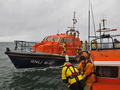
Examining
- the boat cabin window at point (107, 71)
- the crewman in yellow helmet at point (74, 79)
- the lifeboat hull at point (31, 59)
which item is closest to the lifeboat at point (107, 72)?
the boat cabin window at point (107, 71)

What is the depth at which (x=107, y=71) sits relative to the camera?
2.56m

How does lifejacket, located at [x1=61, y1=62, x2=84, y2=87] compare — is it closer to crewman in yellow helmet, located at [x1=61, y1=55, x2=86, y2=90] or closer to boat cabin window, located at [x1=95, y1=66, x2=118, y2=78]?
crewman in yellow helmet, located at [x1=61, y1=55, x2=86, y2=90]

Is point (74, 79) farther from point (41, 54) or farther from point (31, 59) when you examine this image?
point (31, 59)

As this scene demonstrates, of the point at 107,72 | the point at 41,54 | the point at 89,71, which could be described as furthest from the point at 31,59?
the point at 107,72

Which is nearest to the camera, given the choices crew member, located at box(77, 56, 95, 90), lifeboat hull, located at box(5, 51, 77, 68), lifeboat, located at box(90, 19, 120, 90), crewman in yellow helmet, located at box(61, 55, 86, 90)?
lifeboat, located at box(90, 19, 120, 90)

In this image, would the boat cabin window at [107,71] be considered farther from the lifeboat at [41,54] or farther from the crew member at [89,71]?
the lifeboat at [41,54]

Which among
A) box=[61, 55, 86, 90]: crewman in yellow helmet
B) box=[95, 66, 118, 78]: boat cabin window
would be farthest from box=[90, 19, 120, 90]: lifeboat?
box=[61, 55, 86, 90]: crewman in yellow helmet

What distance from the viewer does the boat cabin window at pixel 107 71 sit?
2.48 meters

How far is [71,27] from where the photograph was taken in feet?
32.9

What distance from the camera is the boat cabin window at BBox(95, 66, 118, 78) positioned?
8.12 feet

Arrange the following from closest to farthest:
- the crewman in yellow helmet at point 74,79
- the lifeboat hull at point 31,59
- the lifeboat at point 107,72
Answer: the lifeboat at point 107,72, the crewman in yellow helmet at point 74,79, the lifeboat hull at point 31,59

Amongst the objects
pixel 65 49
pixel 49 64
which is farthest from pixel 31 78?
pixel 65 49

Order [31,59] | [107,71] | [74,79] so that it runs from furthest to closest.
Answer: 1. [31,59]
2. [107,71]
3. [74,79]

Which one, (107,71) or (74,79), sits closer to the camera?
(74,79)
